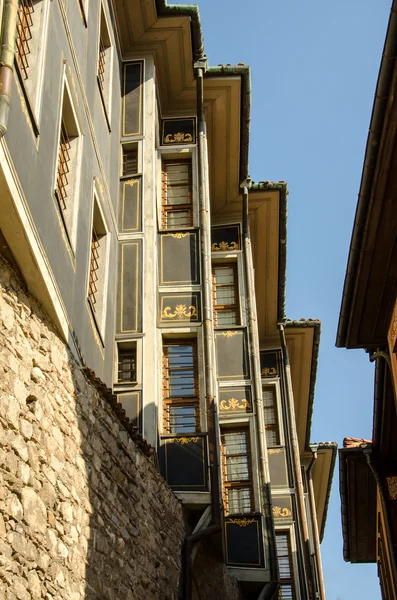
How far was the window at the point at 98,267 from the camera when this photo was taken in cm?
1103

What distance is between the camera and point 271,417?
2020 centimetres

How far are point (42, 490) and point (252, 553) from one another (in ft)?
25.4

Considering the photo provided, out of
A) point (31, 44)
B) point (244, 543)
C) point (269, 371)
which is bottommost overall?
point (244, 543)

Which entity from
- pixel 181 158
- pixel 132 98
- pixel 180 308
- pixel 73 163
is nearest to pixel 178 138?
pixel 181 158

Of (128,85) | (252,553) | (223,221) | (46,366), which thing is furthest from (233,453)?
(46,366)

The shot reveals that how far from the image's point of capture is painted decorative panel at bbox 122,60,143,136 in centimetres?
1433

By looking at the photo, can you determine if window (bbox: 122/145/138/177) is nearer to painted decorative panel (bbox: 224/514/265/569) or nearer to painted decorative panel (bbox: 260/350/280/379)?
painted decorative panel (bbox: 224/514/265/569)

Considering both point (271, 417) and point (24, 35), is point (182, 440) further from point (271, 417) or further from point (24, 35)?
point (271, 417)

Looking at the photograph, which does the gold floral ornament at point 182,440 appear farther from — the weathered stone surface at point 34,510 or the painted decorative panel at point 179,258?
the weathered stone surface at point 34,510

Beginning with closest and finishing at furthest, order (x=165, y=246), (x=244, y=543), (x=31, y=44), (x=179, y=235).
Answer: (x=31, y=44)
(x=244, y=543)
(x=165, y=246)
(x=179, y=235)

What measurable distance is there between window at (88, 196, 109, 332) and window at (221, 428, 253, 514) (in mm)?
5110

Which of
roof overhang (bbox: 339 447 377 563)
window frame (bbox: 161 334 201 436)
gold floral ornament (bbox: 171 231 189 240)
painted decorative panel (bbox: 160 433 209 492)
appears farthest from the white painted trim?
roof overhang (bbox: 339 447 377 563)

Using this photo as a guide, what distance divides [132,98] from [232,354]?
486 cm

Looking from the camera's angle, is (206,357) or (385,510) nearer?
(206,357)
